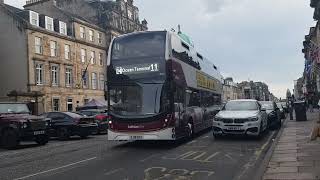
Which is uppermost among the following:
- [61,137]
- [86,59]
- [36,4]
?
[36,4]

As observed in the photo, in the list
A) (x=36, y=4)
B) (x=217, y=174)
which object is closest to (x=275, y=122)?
(x=217, y=174)

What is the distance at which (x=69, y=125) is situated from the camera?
24.1m

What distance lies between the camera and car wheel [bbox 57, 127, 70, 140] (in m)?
24.2

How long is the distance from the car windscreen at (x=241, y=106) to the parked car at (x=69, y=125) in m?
7.74

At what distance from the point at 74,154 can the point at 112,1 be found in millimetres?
57146

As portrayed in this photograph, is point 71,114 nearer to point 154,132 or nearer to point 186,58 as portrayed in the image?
point 186,58

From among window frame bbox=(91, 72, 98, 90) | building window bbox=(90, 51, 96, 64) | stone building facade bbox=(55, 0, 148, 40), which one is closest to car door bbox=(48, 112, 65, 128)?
window frame bbox=(91, 72, 98, 90)

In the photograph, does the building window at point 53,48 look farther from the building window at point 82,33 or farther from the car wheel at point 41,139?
the car wheel at point 41,139

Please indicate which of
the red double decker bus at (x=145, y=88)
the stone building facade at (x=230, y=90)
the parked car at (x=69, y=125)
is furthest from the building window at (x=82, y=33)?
the stone building facade at (x=230, y=90)

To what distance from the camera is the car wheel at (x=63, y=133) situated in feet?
79.3

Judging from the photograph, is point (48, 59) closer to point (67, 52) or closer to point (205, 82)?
point (67, 52)

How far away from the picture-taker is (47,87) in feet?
165

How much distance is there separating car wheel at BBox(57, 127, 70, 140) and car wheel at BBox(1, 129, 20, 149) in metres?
4.40

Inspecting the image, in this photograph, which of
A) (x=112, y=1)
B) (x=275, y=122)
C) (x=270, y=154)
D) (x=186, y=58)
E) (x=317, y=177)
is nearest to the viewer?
(x=317, y=177)
